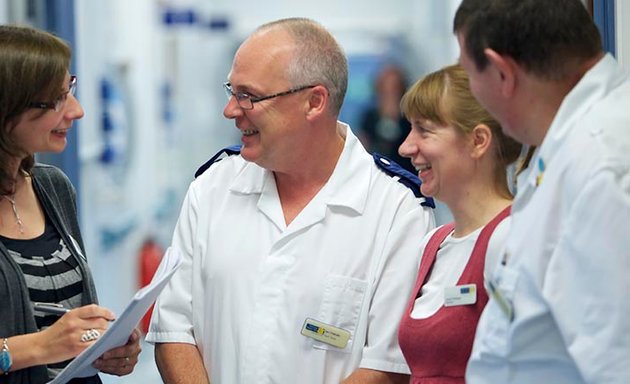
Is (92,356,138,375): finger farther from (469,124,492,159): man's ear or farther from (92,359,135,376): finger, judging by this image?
(469,124,492,159): man's ear

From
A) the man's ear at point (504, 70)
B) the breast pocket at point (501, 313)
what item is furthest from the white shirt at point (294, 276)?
the man's ear at point (504, 70)

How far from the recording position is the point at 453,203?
216 cm

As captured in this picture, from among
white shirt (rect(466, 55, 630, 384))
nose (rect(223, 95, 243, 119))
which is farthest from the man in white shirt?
nose (rect(223, 95, 243, 119))

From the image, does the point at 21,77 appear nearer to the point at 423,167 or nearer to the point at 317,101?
the point at 317,101

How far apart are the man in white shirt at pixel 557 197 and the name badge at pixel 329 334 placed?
2.52 feet

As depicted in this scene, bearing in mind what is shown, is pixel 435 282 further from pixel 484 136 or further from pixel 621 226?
pixel 621 226

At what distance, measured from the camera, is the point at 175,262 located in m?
2.13

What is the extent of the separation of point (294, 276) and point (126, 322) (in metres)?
0.50

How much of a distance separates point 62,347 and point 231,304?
44cm

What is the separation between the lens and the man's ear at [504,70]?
1539mm

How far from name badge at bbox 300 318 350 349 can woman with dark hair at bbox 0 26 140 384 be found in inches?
16.4

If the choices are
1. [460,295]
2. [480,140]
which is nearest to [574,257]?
[460,295]

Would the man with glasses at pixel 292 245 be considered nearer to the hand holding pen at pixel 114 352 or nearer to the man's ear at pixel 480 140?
the hand holding pen at pixel 114 352

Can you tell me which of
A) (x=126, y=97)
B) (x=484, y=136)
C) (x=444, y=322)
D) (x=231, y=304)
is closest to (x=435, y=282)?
(x=444, y=322)
